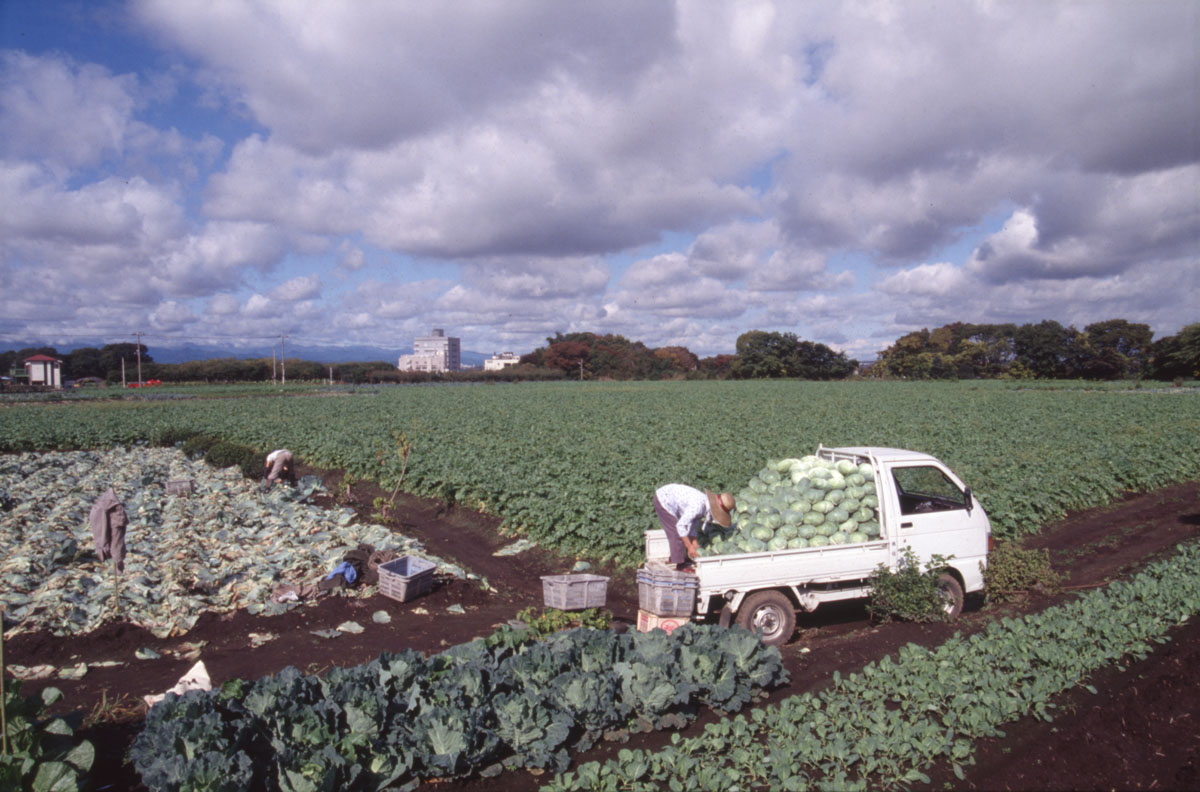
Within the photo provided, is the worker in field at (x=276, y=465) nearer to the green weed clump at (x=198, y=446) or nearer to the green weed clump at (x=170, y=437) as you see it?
the green weed clump at (x=198, y=446)

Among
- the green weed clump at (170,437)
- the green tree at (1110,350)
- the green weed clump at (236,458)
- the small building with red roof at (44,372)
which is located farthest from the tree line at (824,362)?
the green weed clump at (236,458)

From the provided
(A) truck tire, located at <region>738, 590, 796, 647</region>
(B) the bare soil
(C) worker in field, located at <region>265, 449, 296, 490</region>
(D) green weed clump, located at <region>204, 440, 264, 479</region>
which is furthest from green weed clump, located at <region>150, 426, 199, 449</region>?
(A) truck tire, located at <region>738, 590, 796, 647</region>

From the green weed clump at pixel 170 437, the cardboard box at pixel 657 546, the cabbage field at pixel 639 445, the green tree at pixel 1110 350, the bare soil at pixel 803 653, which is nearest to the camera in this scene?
the bare soil at pixel 803 653

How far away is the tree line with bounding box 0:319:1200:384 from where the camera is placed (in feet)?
294

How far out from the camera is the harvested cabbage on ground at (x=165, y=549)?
8344mm

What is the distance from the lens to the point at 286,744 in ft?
14.5

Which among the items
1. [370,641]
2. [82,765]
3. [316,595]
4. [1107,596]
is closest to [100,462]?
[316,595]

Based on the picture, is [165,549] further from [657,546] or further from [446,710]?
[446,710]

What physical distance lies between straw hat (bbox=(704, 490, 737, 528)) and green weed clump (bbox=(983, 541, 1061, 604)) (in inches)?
139

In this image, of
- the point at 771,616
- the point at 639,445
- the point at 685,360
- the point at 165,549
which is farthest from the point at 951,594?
the point at 685,360

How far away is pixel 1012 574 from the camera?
8414 mm

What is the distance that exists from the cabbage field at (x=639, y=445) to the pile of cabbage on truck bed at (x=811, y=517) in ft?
8.72

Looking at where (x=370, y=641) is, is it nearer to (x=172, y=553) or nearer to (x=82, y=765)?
(x=82, y=765)

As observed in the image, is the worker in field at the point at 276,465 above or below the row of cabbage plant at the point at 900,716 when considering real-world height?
above
